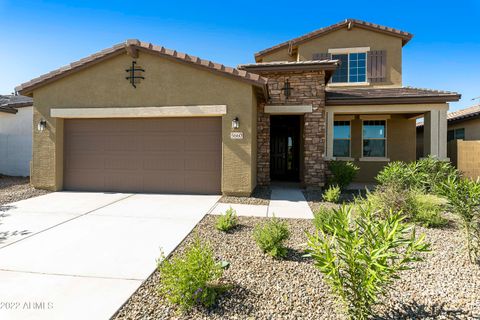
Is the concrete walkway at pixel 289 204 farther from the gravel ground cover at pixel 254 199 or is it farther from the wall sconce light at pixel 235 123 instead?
the wall sconce light at pixel 235 123

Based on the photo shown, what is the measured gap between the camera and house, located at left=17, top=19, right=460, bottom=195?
26.0 ft

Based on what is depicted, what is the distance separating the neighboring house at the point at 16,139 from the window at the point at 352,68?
15.7m

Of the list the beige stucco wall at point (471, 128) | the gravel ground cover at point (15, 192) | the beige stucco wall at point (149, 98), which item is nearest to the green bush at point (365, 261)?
the beige stucco wall at point (149, 98)

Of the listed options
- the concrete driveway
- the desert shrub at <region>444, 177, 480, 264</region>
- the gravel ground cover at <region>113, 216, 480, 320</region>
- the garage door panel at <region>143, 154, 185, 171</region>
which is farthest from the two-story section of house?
the gravel ground cover at <region>113, 216, 480, 320</region>

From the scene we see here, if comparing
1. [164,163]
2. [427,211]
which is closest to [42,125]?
[164,163]

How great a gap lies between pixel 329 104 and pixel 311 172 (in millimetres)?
2853

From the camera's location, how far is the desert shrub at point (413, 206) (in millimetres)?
5352

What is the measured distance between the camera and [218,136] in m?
8.18

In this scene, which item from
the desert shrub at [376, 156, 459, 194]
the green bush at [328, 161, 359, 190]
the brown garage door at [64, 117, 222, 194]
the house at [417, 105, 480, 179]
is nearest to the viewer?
the desert shrub at [376, 156, 459, 194]

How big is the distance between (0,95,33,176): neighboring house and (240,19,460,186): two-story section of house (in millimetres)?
11700

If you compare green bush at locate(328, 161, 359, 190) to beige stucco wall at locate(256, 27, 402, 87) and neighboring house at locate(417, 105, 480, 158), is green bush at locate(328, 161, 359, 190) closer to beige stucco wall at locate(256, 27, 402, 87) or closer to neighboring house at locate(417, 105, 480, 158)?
beige stucco wall at locate(256, 27, 402, 87)

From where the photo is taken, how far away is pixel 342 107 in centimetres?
992

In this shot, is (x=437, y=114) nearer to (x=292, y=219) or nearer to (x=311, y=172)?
(x=311, y=172)

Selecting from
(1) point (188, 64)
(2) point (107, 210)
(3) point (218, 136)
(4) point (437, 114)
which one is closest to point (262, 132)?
(3) point (218, 136)
